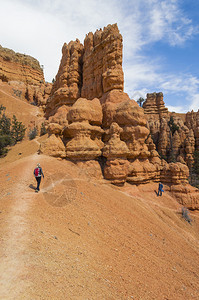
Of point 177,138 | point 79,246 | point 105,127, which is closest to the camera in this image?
point 79,246

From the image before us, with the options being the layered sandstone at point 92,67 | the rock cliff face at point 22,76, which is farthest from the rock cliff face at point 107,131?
the rock cliff face at point 22,76

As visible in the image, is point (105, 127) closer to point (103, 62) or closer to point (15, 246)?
point (103, 62)

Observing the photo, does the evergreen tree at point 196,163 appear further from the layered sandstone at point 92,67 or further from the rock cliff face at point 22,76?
the rock cliff face at point 22,76

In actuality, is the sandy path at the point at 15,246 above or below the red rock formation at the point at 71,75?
below

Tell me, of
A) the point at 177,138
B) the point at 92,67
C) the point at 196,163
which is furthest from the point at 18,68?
the point at 196,163

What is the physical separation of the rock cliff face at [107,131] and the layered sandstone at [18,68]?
3643cm

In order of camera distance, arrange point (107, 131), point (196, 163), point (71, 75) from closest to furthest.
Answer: point (107, 131), point (71, 75), point (196, 163)

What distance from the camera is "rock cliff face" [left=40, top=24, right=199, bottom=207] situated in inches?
459

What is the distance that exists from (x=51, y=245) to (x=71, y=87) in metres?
20.7

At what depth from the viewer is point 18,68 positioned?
153 ft

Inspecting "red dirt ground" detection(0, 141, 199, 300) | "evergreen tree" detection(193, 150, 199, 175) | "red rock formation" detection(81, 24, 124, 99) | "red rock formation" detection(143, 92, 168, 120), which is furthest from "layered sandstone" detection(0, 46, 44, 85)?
"evergreen tree" detection(193, 150, 199, 175)

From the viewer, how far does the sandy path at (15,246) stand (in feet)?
8.29

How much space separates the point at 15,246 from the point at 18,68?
55.5m

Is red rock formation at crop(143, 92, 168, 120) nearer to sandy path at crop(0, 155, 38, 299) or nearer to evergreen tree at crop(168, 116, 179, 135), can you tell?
evergreen tree at crop(168, 116, 179, 135)
